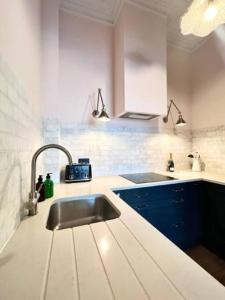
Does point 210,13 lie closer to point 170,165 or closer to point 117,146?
point 117,146

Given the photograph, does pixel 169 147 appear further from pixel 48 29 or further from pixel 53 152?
pixel 48 29

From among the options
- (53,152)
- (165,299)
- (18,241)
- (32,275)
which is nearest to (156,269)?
(165,299)

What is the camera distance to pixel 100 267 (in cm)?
47

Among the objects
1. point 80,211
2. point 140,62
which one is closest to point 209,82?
point 140,62

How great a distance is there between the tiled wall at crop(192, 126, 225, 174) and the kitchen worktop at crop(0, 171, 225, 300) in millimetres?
1832

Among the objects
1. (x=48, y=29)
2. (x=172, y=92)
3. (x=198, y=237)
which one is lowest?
(x=198, y=237)

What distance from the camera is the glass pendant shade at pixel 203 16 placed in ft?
3.34

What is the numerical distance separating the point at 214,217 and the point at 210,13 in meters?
1.83

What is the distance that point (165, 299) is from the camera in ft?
1.16

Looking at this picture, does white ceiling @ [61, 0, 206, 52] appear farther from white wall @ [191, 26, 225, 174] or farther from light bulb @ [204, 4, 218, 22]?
light bulb @ [204, 4, 218, 22]

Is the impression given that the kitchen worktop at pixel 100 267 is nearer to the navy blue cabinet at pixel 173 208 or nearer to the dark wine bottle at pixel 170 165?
the navy blue cabinet at pixel 173 208

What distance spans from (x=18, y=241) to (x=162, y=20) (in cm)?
247

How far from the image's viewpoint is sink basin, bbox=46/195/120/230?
3.47ft

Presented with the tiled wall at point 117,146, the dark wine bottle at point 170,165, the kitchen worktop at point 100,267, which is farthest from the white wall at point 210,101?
the kitchen worktop at point 100,267
